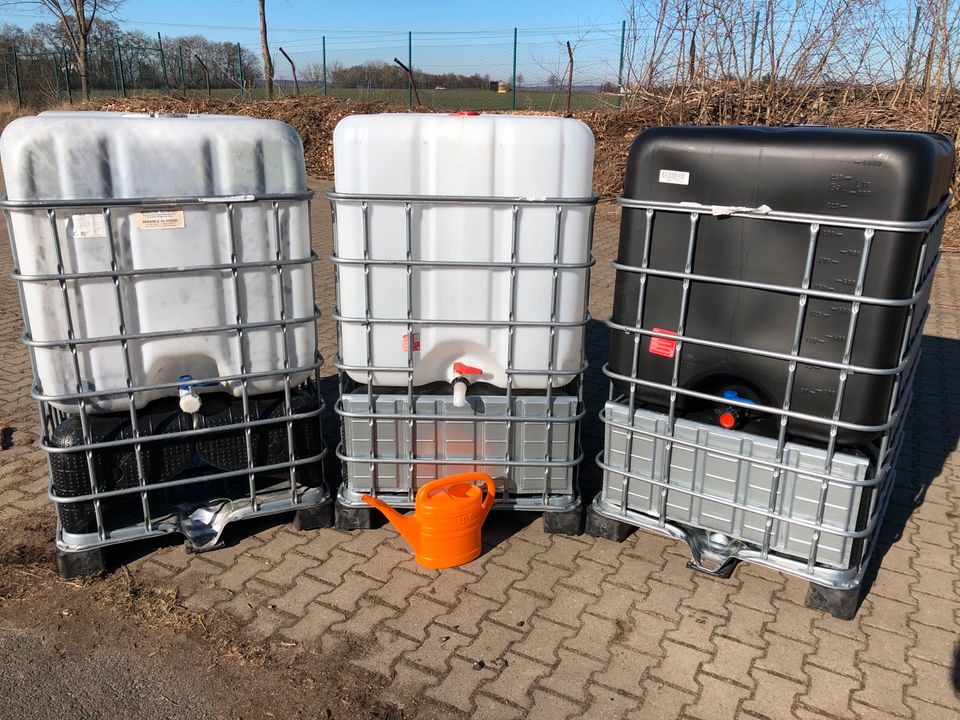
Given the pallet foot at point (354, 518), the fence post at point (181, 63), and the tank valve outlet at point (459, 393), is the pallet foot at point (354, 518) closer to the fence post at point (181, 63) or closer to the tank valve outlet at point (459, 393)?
the tank valve outlet at point (459, 393)

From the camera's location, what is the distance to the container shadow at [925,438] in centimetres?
382

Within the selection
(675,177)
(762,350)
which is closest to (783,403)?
(762,350)

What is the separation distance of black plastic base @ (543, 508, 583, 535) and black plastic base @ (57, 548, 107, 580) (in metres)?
2.00

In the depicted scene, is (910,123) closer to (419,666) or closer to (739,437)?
(739,437)

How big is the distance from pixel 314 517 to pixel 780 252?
7.81 feet

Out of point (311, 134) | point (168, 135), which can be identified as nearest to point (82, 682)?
point (168, 135)

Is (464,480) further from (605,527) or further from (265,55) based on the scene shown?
(265,55)

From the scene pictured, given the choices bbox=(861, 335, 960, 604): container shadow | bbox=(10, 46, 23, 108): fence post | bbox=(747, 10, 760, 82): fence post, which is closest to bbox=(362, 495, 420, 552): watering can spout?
bbox=(861, 335, 960, 604): container shadow

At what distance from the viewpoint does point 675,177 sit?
299cm

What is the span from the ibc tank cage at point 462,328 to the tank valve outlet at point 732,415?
65cm

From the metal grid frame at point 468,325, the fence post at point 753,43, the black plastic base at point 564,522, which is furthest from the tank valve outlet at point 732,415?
the fence post at point 753,43

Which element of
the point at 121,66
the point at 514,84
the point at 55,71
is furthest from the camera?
the point at 55,71

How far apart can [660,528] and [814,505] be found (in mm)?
677

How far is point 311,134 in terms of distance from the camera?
16.3 meters
